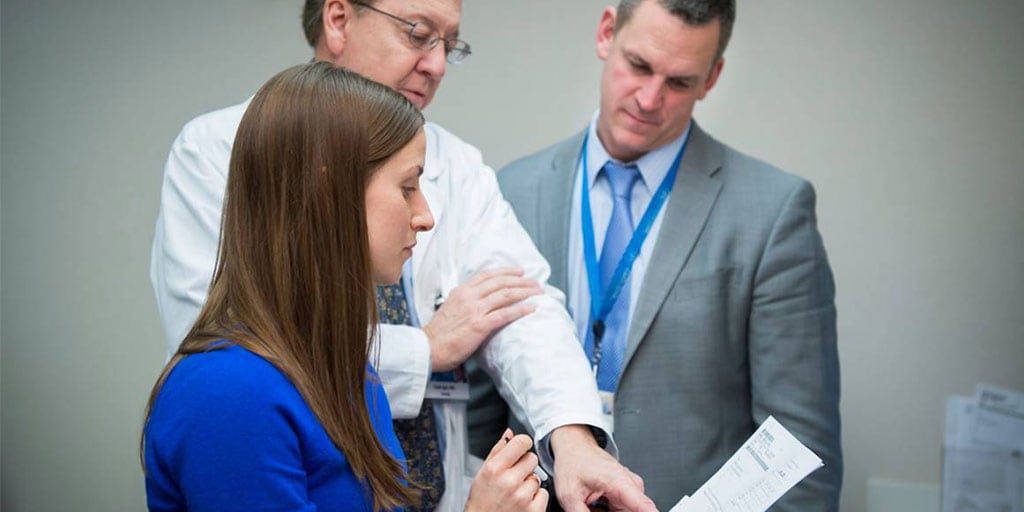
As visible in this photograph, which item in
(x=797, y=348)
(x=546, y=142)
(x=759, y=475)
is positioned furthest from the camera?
(x=546, y=142)

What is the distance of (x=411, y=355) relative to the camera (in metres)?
1.85

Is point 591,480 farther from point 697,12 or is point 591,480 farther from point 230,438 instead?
point 697,12

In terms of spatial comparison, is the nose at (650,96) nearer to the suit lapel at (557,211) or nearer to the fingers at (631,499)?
the suit lapel at (557,211)

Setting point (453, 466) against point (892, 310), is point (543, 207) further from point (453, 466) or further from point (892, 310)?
point (892, 310)

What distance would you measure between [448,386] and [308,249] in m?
0.68

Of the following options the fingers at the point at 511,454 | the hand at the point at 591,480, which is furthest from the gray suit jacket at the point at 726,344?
the fingers at the point at 511,454

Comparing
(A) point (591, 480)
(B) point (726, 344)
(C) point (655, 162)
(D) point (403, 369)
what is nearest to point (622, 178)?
(C) point (655, 162)

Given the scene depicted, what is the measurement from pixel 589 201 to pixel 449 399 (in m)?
0.89

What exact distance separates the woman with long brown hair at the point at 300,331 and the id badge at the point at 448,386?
0.47 meters

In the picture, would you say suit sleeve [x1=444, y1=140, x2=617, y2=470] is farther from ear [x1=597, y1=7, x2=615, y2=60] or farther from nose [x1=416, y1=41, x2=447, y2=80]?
ear [x1=597, y1=7, x2=615, y2=60]

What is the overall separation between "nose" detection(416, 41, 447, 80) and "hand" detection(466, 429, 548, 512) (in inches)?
33.0

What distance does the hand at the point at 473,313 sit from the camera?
6.22 ft

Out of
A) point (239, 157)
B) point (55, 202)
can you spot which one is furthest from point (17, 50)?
point (239, 157)

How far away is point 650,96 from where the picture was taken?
102 inches
